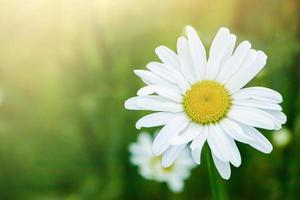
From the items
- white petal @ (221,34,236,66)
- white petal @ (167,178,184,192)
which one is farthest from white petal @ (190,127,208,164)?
white petal @ (167,178,184,192)

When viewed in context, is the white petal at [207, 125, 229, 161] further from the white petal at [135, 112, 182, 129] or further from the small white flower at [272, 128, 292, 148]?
the small white flower at [272, 128, 292, 148]

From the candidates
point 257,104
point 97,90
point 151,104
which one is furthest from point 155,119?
point 97,90

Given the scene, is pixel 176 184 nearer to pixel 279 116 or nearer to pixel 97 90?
pixel 97 90

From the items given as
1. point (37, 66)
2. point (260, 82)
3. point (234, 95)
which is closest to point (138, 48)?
point (37, 66)

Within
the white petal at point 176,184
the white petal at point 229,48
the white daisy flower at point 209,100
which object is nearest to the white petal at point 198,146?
the white daisy flower at point 209,100

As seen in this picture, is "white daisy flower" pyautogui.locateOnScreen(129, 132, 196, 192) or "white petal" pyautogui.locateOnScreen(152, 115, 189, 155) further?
"white daisy flower" pyautogui.locateOnScreen(129, 132, 196, 192)

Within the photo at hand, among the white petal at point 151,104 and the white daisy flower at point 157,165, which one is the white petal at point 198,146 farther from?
the white daisy flower at point 157,165
